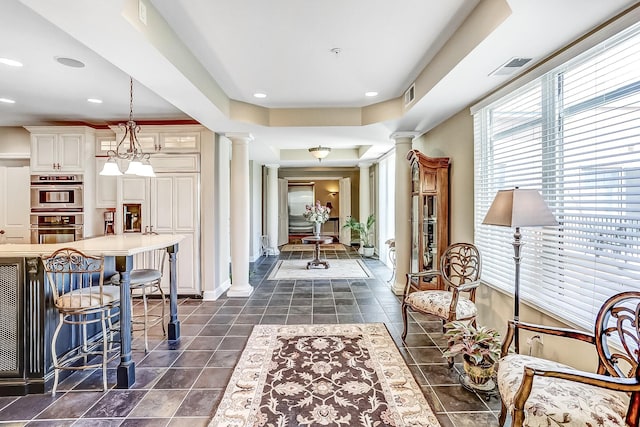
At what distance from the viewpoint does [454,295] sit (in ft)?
9.48

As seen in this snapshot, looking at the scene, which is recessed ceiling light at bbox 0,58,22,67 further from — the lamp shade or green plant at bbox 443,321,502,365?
green plant at bbox 443,321,502,365

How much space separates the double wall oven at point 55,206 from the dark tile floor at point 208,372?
5.79 feet

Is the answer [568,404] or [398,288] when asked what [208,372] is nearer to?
[568,404]

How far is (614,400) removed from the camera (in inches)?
Result: 59.0

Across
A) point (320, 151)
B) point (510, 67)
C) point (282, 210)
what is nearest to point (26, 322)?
point (510, 67)

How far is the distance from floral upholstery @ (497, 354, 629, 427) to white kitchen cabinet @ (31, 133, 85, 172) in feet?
18.8

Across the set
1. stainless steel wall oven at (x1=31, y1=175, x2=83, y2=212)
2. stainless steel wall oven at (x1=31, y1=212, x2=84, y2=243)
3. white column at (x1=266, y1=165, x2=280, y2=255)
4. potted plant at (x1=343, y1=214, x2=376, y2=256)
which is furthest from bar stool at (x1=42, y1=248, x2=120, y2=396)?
potted plant at (x1=343, y1=214, x2=376, y2=256)

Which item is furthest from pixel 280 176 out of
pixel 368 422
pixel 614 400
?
pixel 614 400

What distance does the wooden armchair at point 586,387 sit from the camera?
1363 millimetres

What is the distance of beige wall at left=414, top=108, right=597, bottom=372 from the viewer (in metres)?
2.17

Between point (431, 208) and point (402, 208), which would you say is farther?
point (402, 208)

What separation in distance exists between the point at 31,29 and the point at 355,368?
3.71 m

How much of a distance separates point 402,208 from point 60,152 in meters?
5.18

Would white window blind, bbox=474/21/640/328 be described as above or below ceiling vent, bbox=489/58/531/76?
below
